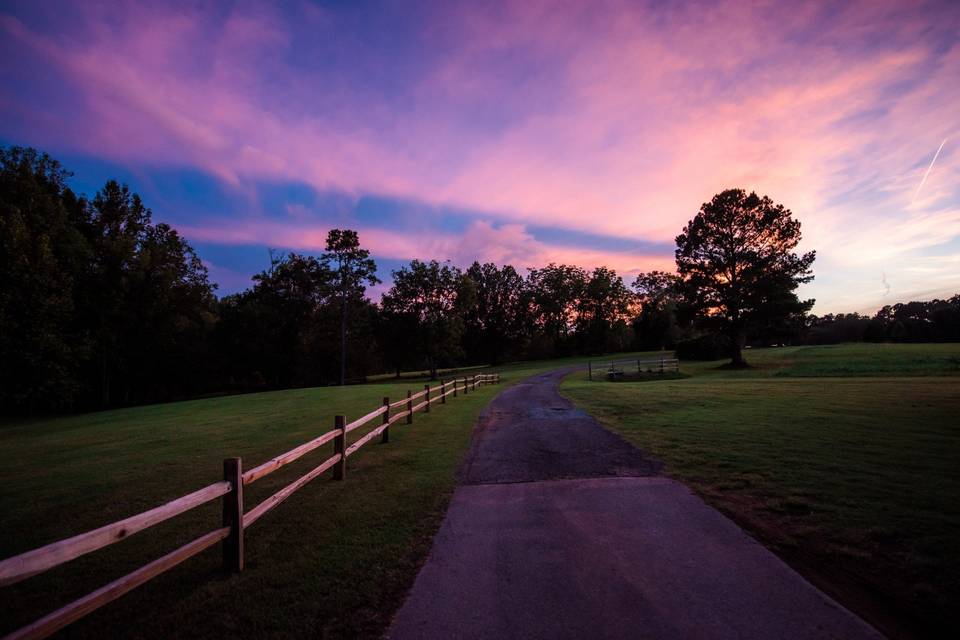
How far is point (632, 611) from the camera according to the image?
142 inches

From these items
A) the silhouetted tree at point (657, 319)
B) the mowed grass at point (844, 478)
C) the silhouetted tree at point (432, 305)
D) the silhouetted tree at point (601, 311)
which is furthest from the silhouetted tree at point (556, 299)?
the mowed grass at point (844, 478)

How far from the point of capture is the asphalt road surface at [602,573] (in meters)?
3.45

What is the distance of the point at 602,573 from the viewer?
4277mm

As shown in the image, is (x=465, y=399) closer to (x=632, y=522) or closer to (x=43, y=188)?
(x=632, y=522)

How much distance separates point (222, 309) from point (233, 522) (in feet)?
195

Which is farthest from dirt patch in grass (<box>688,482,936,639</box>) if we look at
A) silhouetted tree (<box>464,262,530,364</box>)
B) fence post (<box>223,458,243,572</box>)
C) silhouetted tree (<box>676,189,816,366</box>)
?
silhouetted tree (<box>464,262,530,364</box>)

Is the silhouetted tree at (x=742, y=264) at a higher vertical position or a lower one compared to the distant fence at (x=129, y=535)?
higher

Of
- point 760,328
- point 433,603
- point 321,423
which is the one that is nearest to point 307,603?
point 433,603

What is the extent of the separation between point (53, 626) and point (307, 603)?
181 cm

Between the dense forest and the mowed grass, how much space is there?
2384 cm

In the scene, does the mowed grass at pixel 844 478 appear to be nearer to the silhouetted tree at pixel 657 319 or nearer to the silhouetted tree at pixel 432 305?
the silhouetted tree at pixel 432 305

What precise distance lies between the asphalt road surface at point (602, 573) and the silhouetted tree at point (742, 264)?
1418 inches

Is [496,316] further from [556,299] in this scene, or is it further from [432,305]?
[432,305]

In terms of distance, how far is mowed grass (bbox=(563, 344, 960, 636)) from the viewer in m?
4.04
